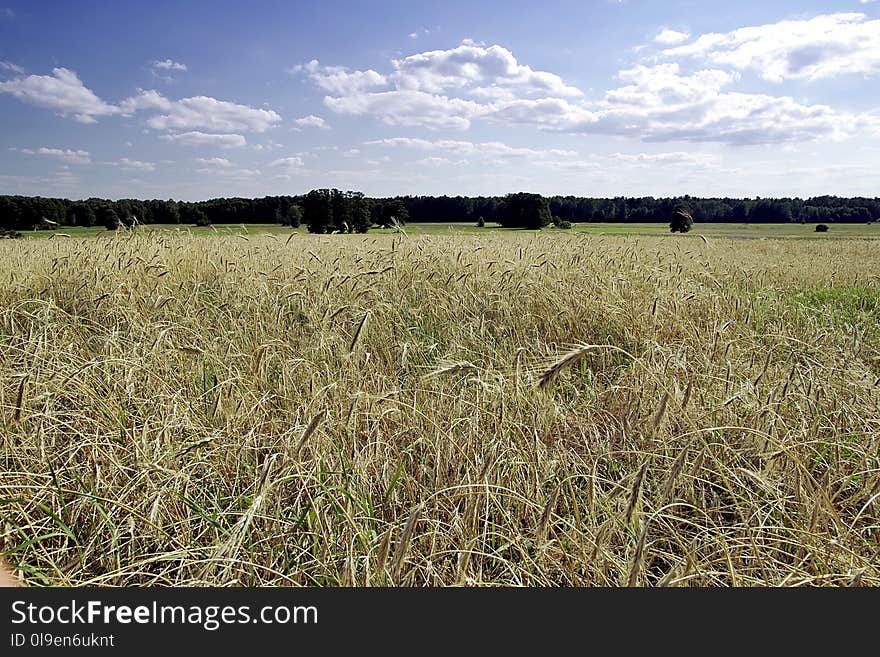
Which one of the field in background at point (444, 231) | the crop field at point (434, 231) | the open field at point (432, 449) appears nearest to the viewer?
the open field at point (432, 449)

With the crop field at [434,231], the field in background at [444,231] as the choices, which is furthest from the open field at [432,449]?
the field in background at [444,231]

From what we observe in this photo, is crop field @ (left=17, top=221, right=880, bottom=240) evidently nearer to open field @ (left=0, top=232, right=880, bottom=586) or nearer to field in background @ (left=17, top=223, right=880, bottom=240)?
field in background @ (left=17, top=223, right=880, bottom=240)

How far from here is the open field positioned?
1573mm

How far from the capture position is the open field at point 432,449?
157 cm

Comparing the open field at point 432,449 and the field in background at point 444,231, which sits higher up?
the field in background at point 444,231

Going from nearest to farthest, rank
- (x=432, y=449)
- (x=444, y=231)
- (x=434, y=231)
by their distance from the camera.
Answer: (x=432, y=449) → (x=444, y=231) → (x=434, y=231)

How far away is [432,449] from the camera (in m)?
2.12

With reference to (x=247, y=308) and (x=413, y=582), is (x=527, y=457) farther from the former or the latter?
(x=247, y=308)

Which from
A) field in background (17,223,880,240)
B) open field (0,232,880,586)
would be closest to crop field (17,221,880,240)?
field in background (17,223,880,240)

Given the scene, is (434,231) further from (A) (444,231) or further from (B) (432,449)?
(B) (432,449)

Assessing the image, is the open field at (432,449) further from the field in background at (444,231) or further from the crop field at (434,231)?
the field in background at (444,231)

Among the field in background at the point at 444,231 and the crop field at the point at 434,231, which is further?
the field in background at the point at 444,231

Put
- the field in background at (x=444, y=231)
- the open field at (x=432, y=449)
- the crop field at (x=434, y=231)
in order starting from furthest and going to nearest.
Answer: the field in background at (x=444, y=231) → the crop field at (x=434, y=231) → the open field at (x=432, y=449)

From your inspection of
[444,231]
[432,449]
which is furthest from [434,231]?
[432,449]
